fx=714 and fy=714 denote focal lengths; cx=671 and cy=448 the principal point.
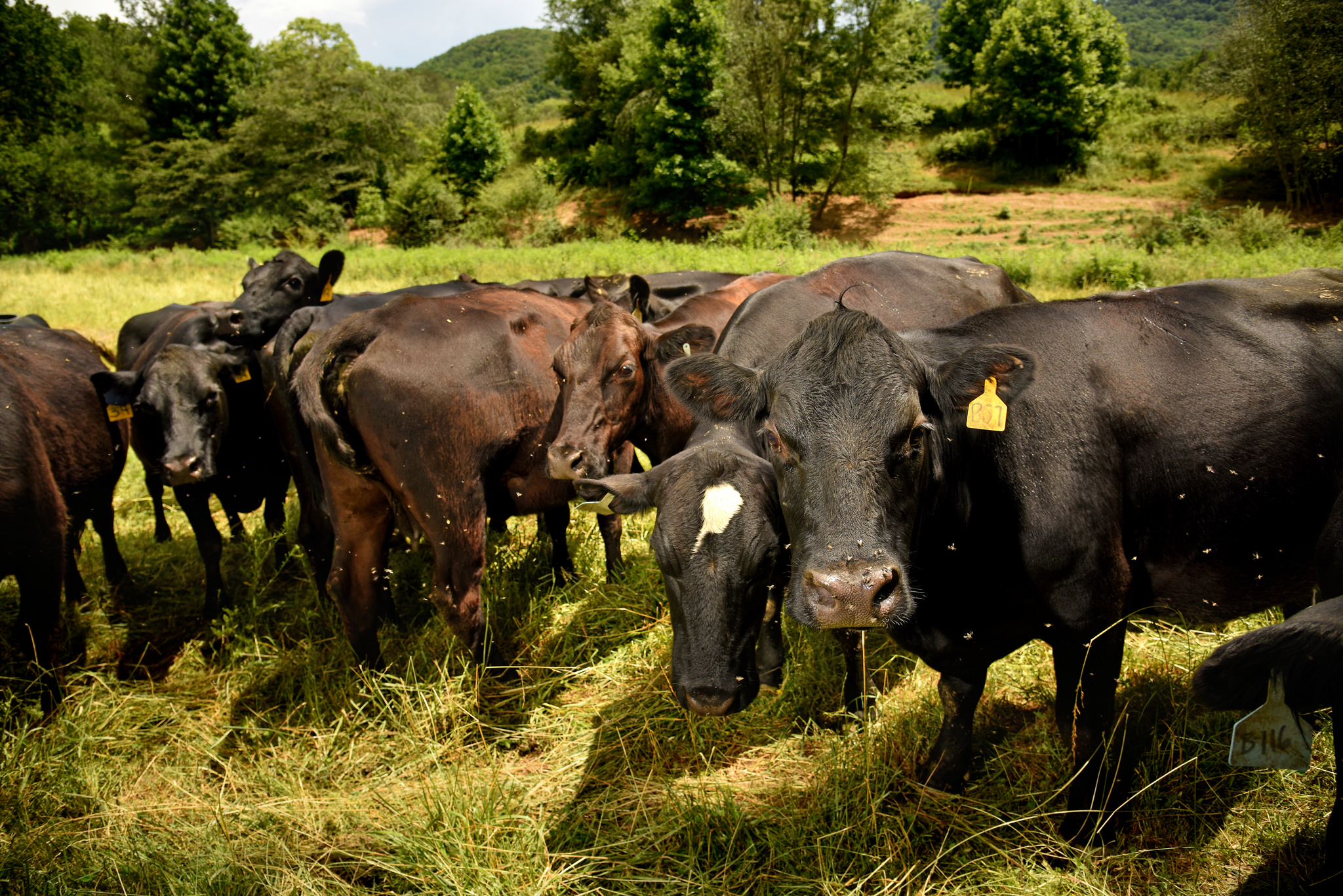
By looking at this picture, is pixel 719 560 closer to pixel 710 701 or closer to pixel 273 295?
pixel 710 701

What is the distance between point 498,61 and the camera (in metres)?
160

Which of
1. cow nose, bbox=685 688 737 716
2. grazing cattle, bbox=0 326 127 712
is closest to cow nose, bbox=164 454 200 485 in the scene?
grazing cattle, bbox=0 326 127 712

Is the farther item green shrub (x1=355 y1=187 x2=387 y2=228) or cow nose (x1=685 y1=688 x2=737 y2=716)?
green shrub (x1=355 y1=187 x2=387 y2=228)

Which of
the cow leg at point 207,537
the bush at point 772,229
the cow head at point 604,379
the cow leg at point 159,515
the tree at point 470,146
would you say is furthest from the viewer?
the tree at point 470,146

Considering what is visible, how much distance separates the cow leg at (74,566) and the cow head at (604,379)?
388cm

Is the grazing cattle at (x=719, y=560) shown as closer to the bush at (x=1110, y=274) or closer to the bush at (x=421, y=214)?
the bush at (x=1110, y=274)

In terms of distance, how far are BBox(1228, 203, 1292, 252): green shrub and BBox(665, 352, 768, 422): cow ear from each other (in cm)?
2209

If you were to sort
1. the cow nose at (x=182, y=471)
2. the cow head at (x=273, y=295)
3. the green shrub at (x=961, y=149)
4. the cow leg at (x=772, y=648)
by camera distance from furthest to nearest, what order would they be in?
1. the green shrub at (x=961, y=149)
2. the cow head at (x=273, y=295)
3. the cow nose at (x=182, y=471)
4. the cow leg at (x=772, y=648)

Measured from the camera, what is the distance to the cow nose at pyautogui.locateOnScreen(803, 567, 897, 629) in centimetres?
209

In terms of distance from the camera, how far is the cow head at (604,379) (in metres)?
3.98

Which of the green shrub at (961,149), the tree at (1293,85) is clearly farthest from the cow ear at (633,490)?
the green shrub at (961,149)

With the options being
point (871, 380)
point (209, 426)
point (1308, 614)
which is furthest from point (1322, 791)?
point (209, 426)

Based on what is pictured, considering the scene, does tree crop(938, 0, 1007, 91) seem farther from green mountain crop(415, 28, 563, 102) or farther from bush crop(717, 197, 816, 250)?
green mountain crop(415, 28, 563, 102)

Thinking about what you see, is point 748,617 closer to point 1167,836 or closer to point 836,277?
point 1167,836
